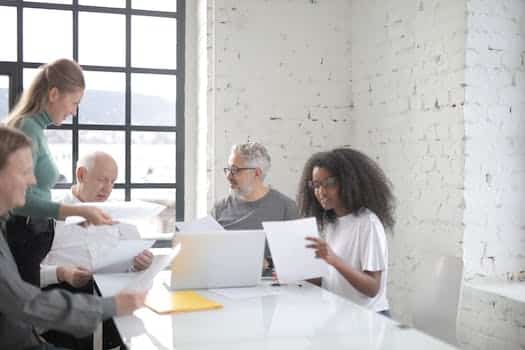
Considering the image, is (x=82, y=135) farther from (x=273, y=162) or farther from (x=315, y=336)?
(x=315, y=336)

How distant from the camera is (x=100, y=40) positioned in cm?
436

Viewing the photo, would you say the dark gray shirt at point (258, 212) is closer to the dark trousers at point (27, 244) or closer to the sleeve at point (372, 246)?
the sleeve at point (372, 246)

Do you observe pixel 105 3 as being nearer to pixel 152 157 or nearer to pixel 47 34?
pixel 47 34

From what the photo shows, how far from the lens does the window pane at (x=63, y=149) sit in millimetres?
4301

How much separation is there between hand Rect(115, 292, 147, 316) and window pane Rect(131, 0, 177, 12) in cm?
296

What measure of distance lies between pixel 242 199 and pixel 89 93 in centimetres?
149

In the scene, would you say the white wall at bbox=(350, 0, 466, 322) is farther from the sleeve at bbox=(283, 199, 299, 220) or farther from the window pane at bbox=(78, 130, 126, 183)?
the window pane at bbox=(78, 130, 126, 183)

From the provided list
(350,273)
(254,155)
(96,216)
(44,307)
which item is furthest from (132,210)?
(254,155)

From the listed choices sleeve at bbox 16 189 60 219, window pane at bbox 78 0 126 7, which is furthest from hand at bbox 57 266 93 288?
window pane at bbox 78 0 126 7

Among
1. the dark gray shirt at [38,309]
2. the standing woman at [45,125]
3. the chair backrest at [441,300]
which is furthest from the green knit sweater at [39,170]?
the chair backrest at [441,300]

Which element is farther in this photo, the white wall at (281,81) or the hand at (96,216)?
the white wall at (281,81)

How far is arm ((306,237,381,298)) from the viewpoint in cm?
242

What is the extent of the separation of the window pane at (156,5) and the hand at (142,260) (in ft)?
7.18

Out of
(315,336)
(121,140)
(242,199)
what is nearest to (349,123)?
(242,199)
